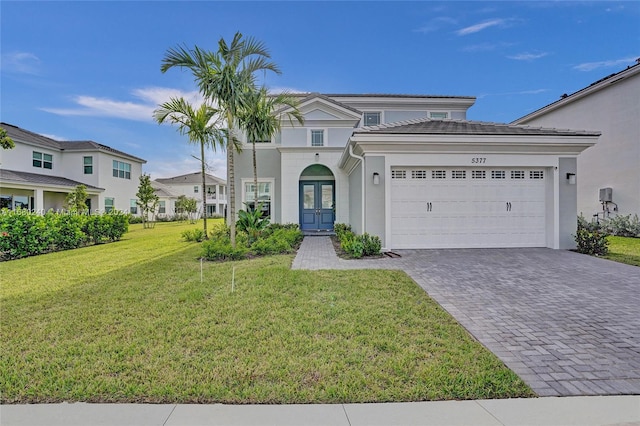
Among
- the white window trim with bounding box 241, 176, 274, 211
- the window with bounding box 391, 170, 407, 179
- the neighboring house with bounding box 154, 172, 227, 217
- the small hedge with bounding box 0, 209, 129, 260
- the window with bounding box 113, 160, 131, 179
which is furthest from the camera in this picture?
the neighboring house with bounding box 154, 172, 227, 217

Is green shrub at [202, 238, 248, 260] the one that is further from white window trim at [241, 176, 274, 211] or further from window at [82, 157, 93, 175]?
window at [82, 157, 93, 175]

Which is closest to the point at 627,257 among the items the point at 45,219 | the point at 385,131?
the point at 385,131

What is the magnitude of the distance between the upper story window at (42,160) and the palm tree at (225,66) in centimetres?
2305

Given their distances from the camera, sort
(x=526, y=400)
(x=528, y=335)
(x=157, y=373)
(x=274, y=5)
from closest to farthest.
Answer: (x=526, y=400) → (x=157, y=373) → (x=528, y=335) → (x=274, y=5)

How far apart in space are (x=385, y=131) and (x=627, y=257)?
320 inches

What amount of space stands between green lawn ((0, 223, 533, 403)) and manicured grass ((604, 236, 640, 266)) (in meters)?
7.09

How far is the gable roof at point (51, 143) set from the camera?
23.5 m

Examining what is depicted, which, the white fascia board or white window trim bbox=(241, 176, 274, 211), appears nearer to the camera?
the white fascia board

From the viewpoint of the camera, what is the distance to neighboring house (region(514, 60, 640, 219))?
14.3m

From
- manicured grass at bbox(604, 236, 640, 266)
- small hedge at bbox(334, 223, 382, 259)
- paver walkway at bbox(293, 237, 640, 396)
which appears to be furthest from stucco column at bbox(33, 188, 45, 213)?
manicured grass at bbox(604, 236, 640, 266)

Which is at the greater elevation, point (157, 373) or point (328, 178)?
point (328, 178)

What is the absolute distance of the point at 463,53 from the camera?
1605cm

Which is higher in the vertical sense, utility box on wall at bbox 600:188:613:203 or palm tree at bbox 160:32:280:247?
palm tree at bbox 160:32:280:247

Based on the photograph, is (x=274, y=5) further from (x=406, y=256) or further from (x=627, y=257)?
(x=627, y=257)
